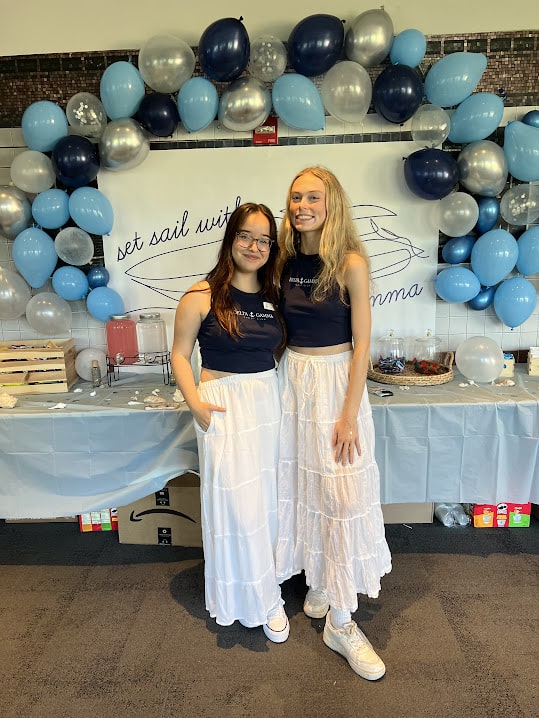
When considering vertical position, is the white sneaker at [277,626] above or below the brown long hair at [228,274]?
below

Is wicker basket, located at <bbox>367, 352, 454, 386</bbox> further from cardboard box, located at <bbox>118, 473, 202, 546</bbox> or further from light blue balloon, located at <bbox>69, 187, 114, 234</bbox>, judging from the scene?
light blue balloon, located at <bbox>69, 187, 114, 234</bbox>

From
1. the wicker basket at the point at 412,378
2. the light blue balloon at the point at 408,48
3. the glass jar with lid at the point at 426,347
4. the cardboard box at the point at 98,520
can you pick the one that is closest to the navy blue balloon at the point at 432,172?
the light blue balloon at the point at 408,48

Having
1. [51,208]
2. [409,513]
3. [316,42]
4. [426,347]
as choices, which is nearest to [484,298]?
[426,347]

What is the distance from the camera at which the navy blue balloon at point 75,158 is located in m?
2.24

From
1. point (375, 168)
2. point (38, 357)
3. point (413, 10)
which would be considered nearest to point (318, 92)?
point (375, 168)

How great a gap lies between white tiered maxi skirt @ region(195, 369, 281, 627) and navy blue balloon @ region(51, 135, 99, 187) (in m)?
1.29

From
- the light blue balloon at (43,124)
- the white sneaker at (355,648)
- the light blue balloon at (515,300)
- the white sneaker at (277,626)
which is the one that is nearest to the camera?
the white sneaker at (355,648)

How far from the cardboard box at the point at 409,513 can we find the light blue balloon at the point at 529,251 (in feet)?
4.09

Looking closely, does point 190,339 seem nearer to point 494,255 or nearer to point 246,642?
point 246,642

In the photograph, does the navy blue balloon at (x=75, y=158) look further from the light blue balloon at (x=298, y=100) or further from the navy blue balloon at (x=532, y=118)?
the navy blue balloon at (x=532, y=118)

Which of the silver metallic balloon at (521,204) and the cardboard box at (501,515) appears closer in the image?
the silver metallic balloon at (521,204)

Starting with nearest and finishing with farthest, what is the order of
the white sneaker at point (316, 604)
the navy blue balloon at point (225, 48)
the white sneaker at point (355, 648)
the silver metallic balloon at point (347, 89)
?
the white sneaker at point (355, 648)
the white sneaker at point (316, 604)
the navy blue balloon at point (225, 48)
the silver metallic balloon at point (347, 89)


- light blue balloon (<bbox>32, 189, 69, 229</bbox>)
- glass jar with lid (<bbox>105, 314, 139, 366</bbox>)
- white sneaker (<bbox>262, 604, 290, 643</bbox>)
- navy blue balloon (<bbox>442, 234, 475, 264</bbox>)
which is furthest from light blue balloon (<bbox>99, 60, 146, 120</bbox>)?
white sneaker (<bbox>262, 604, 290, 643</bbox>)

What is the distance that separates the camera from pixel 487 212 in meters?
2.38
